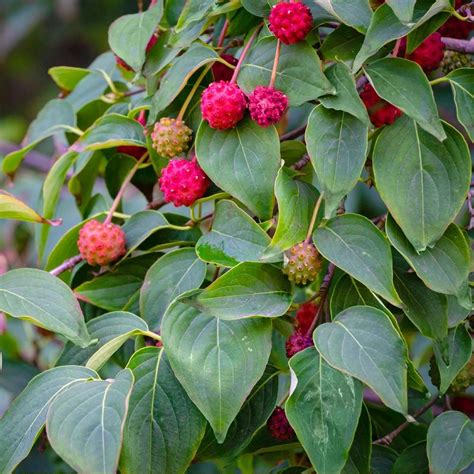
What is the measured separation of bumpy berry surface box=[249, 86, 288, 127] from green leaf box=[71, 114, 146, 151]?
16 centimetres

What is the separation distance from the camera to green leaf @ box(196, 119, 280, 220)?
700mm

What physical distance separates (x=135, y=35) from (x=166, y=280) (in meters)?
0.24

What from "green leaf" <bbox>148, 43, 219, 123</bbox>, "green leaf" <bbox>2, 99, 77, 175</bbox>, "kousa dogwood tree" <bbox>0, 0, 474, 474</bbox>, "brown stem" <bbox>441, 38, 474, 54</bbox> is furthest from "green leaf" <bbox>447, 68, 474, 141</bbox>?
"green leaf" <bbox>2, 99, 77, 175</bbox>

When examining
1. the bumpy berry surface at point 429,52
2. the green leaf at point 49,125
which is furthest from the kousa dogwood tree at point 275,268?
the green leaf at point 49,125

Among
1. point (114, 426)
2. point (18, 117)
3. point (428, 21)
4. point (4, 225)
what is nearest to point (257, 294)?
point (114, 426)

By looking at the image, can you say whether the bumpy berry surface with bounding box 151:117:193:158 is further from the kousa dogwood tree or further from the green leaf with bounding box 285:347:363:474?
the green leaf with bounding box 285:347:363:474

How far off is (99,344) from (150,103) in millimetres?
236

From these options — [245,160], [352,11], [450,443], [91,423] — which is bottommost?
[450,443]

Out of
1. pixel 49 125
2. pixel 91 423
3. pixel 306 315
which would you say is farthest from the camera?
pixel 49 125

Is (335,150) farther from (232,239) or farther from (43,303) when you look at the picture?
(43,303)

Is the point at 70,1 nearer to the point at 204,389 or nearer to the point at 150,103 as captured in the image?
the point at 150,103

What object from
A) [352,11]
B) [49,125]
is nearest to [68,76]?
[49,125]

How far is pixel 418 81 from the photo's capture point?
66 cm

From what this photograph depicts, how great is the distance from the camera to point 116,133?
0.82m
